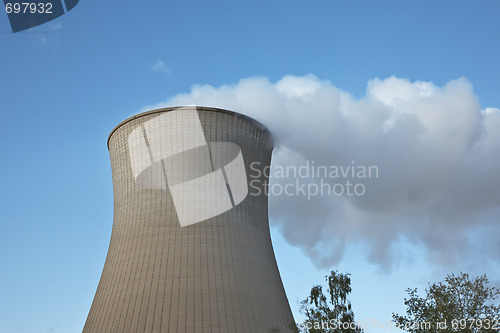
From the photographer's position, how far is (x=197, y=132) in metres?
16.2

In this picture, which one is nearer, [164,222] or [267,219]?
[164,222]

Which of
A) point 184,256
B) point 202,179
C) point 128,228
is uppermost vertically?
point 202,179

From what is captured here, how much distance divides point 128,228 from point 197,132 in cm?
360

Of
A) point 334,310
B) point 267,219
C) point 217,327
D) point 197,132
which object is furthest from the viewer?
point 267,219

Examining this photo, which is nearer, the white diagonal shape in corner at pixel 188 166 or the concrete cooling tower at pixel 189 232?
the concrete cooling tower at pixel 189 232

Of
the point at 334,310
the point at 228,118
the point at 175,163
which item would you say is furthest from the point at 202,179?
the point at 334,310

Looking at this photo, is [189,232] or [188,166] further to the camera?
[188,166]

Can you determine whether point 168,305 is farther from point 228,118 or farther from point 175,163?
point 228,118

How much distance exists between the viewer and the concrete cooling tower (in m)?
14.4

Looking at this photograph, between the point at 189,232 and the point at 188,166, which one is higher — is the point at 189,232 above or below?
below

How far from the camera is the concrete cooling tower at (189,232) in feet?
47.1

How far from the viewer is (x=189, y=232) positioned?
1543cm

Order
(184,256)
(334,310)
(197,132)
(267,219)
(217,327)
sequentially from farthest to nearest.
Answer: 1. (267,219)
2. (197,132)
3. (184,256)
4. (217,327)
5. (334,310)

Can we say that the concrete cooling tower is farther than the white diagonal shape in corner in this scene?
No
